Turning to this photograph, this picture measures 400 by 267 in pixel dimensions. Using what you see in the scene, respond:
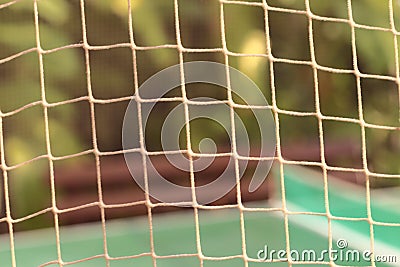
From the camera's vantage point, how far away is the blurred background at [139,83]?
1715mm

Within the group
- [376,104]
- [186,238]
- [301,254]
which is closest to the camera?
[301,254]

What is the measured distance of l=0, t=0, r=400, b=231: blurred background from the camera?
171 cm

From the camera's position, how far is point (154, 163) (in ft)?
5.87

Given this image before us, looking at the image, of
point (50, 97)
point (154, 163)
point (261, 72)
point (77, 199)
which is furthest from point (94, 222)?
point (261, 72)

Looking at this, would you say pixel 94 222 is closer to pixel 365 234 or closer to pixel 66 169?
pixel 66 169

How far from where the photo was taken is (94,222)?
5.70ft

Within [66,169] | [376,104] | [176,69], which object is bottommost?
[66,169]

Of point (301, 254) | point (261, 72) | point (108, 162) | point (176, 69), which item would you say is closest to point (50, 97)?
point (108, 162)

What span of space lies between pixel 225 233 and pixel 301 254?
259mm

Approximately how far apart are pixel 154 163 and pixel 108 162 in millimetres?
119

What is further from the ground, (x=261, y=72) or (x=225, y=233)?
(x=261, y=72)

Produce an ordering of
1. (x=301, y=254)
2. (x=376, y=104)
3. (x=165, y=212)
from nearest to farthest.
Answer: (x=301, y=254), (x=165, y=212), (x=376, y=104)

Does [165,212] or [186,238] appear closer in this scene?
[186,238]

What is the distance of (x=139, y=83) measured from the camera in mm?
1726
